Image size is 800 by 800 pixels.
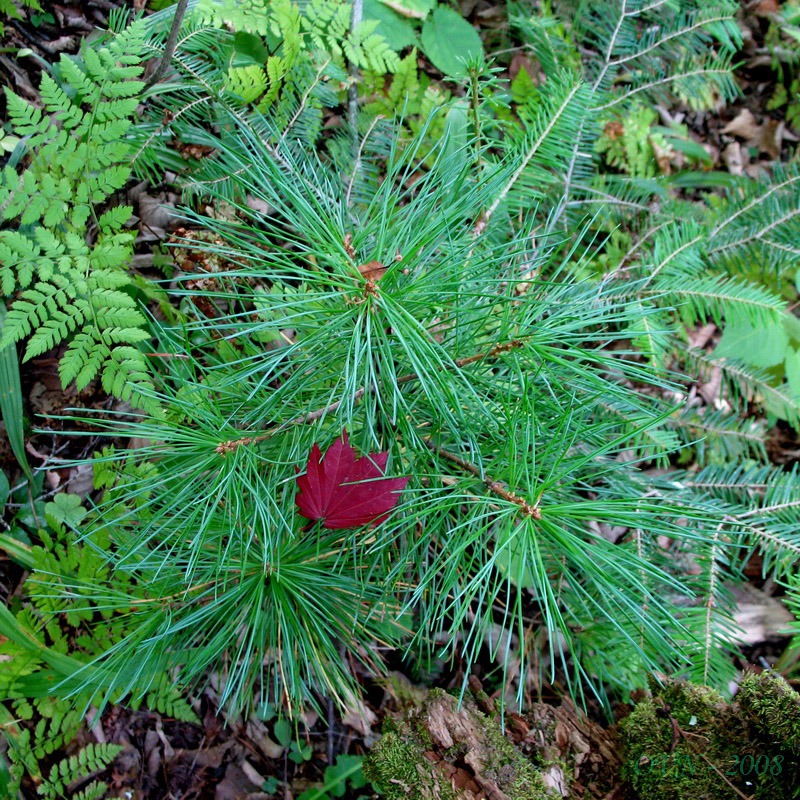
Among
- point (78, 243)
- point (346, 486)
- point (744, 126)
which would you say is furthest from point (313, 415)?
point (744, 126)

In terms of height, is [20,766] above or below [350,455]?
below

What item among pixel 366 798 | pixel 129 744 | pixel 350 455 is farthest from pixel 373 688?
pixel 350 455

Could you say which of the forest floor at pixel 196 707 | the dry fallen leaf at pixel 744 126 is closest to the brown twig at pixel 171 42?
the forest floor at pixel 196 707

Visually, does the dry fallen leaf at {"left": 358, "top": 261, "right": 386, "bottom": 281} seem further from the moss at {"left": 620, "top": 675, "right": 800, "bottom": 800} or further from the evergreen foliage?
the moss at {"left": 620, "top": 675, "right": 800, "bottom": 800}

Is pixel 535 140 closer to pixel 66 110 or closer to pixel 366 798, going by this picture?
pixel 66 110

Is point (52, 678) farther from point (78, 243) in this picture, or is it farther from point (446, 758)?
point (78, 243)

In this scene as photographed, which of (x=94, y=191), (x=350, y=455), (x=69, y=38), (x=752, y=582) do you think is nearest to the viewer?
(x=350, y=455)

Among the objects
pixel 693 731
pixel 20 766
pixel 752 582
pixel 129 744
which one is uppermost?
pixel 693 731

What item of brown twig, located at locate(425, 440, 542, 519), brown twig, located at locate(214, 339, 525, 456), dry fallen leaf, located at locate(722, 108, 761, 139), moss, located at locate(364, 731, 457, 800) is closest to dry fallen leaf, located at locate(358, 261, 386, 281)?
brown twig, located at locate(214, 339, 525, 456)
